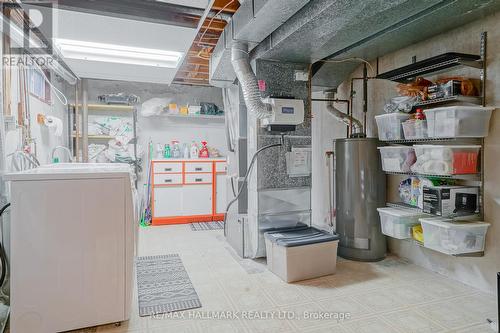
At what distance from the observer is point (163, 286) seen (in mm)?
2658

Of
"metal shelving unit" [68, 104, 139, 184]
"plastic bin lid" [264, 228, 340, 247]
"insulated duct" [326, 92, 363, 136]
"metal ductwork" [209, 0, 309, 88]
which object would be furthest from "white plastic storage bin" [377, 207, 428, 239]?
"metal shelving unit" [68, 104, 139, 184]

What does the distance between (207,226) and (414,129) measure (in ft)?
10.8

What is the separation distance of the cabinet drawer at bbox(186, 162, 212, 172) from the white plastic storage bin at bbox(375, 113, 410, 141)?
2908mm

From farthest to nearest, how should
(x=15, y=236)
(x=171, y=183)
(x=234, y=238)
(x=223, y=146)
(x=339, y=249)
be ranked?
(x=223, y=146) < (x=171, y=183) < (x=234, y=238) < (x=339, y=249) < (x=15, y=236)

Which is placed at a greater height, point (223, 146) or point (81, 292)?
point (223, 146)

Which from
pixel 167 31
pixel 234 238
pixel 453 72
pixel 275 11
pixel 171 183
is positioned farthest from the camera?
pixel 171 183

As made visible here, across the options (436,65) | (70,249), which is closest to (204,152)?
(70,249)

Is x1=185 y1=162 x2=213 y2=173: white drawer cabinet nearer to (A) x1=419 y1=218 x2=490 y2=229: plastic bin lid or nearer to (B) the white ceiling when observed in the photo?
(B) the white ceiling

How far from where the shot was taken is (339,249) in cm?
343

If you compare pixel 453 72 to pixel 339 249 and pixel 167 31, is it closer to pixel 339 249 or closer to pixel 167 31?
pixel 339 249

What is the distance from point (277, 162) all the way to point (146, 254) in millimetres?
1838

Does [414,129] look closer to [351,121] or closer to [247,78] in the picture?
[351,121]

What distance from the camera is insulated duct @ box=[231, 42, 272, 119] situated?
113 inches

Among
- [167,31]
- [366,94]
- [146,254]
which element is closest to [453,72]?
[366,94]
